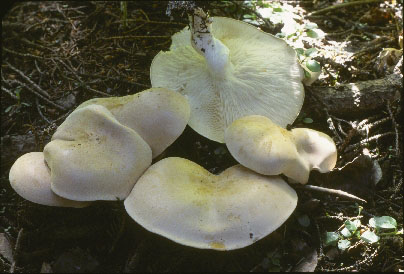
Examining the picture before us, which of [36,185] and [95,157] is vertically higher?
[95,157]

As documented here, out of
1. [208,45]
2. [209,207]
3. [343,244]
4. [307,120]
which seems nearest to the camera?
[209,207]

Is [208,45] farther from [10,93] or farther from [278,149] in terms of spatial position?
[10,93]

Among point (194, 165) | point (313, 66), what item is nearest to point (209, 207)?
point (194, 165)

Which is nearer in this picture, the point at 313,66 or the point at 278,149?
the point at 278,149

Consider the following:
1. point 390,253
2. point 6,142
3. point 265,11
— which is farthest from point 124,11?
point 390,253

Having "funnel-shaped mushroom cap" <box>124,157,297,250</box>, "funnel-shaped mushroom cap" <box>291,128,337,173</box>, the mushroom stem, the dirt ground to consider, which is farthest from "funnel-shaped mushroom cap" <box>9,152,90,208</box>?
"funnel-shaped mushroom cap" <box>291,128,337,173</box>

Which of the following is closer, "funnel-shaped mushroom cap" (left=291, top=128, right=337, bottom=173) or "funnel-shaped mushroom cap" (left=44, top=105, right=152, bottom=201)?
"funnel-shaped mushroom cap" (left=44, top=105, right=152, bottom=201)

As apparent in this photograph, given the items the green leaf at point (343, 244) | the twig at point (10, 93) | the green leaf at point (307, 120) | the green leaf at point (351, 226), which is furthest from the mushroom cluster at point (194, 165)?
the twig at point (10, 93)

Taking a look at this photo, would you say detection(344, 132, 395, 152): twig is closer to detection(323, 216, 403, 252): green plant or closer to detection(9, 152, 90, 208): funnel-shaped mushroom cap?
detection(323, 216, 403, 252): green plant
